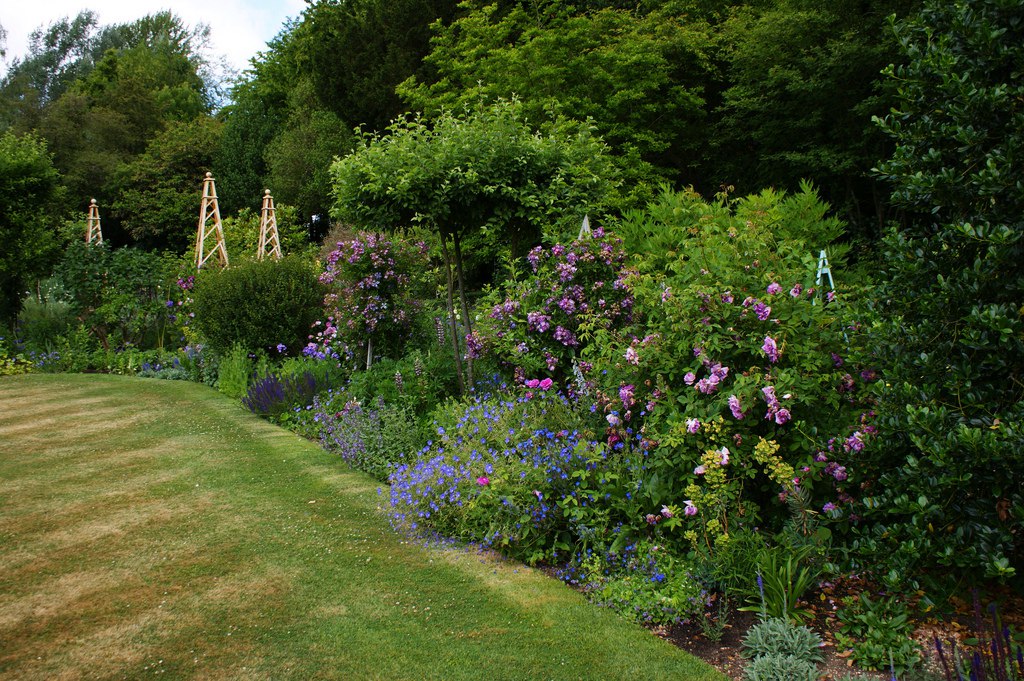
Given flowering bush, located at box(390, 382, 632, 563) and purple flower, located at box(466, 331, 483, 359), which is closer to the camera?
flowering bush, located at box(390, 382, 632, 563)

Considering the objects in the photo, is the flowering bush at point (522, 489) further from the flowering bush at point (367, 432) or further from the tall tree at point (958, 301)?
the tall tree at point (958, 301)

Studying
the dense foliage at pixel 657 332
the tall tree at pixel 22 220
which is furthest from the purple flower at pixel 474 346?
the tall tree at pixel 22 220

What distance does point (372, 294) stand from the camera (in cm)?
761

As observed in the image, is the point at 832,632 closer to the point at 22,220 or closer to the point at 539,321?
the point at 539,321

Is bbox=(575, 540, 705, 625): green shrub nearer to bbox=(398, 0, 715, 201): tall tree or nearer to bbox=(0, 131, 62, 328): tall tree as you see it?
bbox=(398, 0, 715, 201): tall tree

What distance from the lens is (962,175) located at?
8.75 feet

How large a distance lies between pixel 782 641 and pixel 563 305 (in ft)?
10.9

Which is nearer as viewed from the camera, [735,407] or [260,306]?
[735,407]

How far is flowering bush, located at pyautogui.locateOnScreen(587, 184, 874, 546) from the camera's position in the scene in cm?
326

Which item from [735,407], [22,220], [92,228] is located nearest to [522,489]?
[735,407]

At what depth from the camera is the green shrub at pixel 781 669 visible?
261 cm

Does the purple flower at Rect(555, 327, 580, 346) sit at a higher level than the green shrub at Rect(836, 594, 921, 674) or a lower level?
higher

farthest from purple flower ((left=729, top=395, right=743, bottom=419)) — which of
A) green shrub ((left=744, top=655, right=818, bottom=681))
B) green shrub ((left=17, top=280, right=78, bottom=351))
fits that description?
green shrub ((left=17, top=280, right=78, bottom=351))

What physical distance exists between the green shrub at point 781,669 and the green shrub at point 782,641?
3 centimetres
